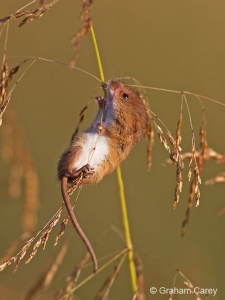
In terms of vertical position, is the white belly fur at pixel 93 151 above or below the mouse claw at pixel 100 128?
below

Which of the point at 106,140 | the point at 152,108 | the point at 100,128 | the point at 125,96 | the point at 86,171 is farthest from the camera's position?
the point at 152,108

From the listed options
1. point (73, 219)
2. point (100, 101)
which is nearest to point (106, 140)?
point (100, 101)

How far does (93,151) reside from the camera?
2.68m

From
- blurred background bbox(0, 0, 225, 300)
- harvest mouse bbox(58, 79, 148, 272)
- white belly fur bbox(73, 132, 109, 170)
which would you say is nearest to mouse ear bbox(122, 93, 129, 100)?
harvest mouse bbox(58, 79, 148, 272)

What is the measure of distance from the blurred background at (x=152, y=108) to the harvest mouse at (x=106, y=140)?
14 centimetres

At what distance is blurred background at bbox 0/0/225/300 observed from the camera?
13.7 ft

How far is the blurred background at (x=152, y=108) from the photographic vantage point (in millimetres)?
4188

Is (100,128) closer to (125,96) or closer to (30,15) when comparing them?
(125,96)

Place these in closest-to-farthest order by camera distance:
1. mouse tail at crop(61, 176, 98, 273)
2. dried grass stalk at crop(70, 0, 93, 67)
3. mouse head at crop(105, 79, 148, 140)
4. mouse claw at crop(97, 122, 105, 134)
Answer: dried grass stalk at crop(70, 0, 93, 67)
mouse tail at crop(61, 176, 98, 273)
mouse claw at crop(97, 122, 105, 134)
mouse head at crop(105, 79, 148, 140)

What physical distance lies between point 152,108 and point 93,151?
2977 millimetres

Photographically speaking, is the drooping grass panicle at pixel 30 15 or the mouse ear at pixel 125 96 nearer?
the drooping grass panicle at pixel 30 15

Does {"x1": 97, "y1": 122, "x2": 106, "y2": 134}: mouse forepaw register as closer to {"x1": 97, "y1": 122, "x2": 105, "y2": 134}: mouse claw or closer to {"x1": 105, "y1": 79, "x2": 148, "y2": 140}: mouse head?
{"x1": 97, "y1": 122, "x2": 105, "y2": 134}: mouse claw

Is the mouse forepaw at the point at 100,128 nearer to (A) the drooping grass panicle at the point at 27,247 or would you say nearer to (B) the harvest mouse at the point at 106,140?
(B) the harvest mouse at the point at 106,140

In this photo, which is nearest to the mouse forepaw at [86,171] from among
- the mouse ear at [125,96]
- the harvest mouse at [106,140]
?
the harvest mouse at [106,140]
